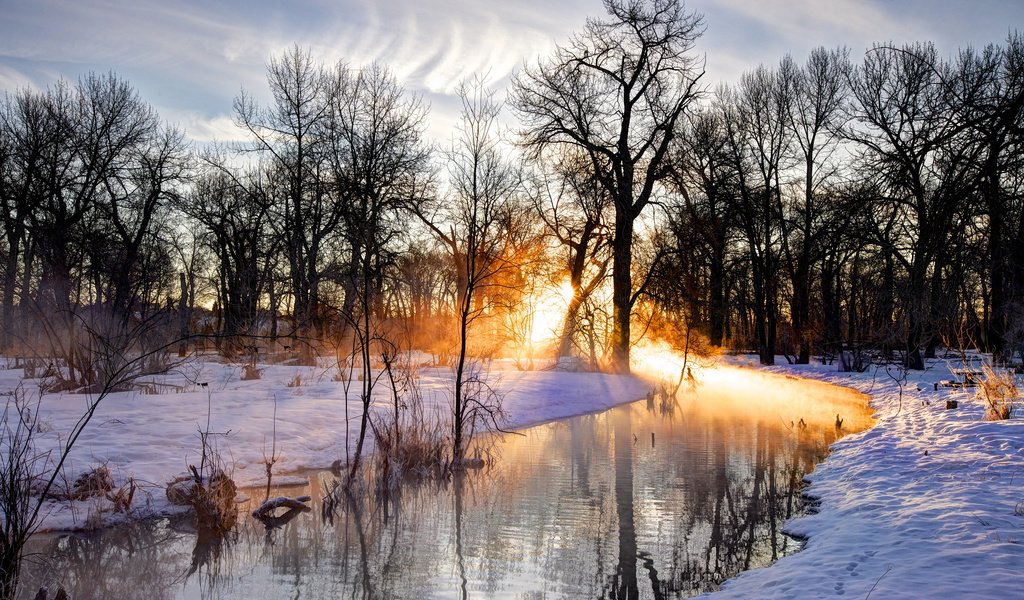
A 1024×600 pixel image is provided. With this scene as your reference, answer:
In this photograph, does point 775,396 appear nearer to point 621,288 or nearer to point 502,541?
point 621,288

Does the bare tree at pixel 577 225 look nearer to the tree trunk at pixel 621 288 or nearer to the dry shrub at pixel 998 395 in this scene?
the tree trunk at pixel 621 288

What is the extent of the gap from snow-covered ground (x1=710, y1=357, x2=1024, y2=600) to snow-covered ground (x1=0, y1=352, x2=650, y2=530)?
4385 mm

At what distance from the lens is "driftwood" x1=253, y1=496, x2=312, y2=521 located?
628 centimetres

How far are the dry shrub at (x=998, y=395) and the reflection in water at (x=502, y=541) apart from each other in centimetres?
289

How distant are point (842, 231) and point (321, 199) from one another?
2385 centimetres

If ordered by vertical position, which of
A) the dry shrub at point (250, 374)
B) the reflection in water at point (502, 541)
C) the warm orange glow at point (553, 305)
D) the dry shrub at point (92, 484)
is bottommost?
the reflection in water at point (502, 541)

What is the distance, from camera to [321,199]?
1062 inches

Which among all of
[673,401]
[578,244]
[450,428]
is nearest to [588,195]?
[578,244]

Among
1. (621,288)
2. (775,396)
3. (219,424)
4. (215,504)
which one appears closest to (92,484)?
(215,504)

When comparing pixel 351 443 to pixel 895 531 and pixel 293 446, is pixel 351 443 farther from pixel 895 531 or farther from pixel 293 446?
pixel 895 531

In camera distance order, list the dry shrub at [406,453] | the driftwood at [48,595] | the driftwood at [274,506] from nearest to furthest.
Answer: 1. the driftwood at [48,595]
2. the driftwood at [274,506]
3. the dry shrub at [406,453]

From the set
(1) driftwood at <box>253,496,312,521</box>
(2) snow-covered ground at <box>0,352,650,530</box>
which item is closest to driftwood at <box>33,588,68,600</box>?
(2) snow-covered ground at <box>0,352,650,530</box>

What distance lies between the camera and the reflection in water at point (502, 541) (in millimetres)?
4680

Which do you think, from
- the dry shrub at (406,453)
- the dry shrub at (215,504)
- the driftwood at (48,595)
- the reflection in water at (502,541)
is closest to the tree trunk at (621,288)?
the reflection in water at (502,541)
